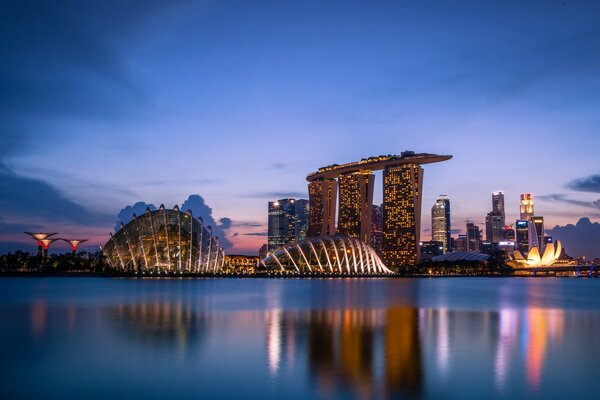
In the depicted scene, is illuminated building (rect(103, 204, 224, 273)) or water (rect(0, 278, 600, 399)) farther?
illuminated building (rect(103, 204, 224, 273))

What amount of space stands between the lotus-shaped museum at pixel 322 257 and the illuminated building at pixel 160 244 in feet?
100

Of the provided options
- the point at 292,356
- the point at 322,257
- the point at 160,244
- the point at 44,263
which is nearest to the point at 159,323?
the point at 292,356

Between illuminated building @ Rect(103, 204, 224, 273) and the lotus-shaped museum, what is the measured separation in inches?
1205

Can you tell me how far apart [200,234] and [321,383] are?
93819 millimetres

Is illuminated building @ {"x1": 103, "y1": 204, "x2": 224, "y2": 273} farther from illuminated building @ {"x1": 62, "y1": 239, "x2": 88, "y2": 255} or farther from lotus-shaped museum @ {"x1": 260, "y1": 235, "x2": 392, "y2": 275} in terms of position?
illuminated building @ {"x1": 62, "y1": 239, "x2": 88, "y2": 255}

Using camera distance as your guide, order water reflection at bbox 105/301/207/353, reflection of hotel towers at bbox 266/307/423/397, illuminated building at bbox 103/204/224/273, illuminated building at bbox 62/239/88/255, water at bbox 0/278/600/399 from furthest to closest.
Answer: illuminated building at bbox 62/239/88/255, illuminated building at bbox 103/204/224/273, water reflection at bbox 105/301/207/353, reflection of hotel towers at bbox 266/307/423/397, water at bbox 0/278/600/399

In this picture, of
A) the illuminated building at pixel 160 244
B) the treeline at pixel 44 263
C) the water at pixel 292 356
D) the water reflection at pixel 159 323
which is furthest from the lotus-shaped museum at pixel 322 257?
the water at pixel 292 356

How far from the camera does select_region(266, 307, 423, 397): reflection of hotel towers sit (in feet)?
55.0

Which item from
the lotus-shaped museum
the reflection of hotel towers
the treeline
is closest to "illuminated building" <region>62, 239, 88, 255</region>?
the treeline

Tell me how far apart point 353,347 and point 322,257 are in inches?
4692

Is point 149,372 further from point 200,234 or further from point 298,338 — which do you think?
point 200,234

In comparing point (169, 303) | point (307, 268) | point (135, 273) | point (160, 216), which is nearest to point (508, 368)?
point (169, 303)

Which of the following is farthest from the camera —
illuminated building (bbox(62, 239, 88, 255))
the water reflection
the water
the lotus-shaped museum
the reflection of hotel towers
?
illuminated building (bbox(62, 239, 88, 255))

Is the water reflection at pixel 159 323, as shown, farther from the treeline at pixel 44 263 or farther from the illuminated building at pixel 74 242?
the illuminated building at pixel 74 242
